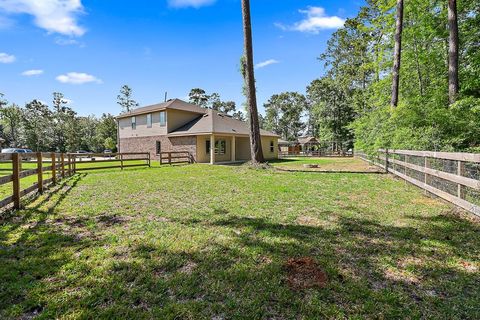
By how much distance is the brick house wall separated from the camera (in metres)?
20.6

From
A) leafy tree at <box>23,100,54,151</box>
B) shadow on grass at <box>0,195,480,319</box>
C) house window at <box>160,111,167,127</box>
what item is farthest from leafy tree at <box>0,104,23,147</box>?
shadow on grass at <box>0,195,480,319</box>

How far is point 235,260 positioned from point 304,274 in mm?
824

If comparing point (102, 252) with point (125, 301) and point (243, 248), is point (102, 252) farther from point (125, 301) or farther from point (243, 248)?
point (243, 248)

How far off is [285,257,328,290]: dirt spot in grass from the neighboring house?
16.5 meters

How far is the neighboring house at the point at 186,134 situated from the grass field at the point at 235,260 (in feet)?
48.4

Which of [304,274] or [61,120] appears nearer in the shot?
[304,274]

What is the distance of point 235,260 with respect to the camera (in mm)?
3129

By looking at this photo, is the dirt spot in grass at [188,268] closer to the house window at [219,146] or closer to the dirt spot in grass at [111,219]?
the dirt spot in grass at [111,219]

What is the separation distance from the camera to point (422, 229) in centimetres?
419

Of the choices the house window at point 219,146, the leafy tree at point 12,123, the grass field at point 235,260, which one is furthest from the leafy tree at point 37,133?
the grass field at point 235,260

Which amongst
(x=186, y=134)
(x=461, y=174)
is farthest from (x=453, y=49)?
(x=186, y=134)

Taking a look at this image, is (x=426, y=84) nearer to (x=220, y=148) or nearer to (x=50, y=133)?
(x=220, y=148)

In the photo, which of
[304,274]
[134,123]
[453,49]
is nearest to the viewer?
[304,274]

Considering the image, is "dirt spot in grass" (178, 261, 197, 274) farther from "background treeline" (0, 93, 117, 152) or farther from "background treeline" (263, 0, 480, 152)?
"background treeline" (0, 93, 117, 152)
